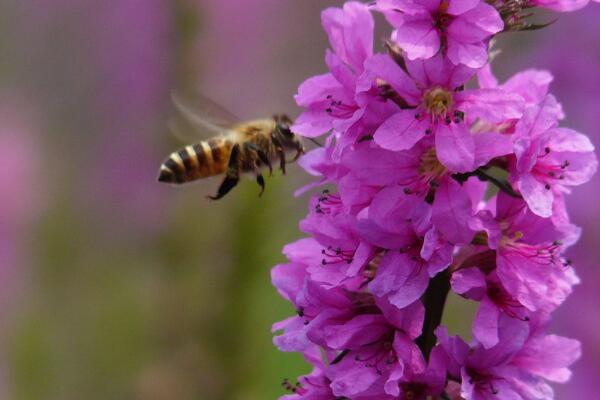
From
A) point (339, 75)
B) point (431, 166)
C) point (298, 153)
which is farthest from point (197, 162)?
point (431, 166)

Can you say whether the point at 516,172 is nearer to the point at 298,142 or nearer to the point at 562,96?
the point at 298,142

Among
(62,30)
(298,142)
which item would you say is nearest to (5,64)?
(62,30)

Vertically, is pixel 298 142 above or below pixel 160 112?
above

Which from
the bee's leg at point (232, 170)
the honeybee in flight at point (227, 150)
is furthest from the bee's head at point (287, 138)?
the bee's leg at point (232, 170)

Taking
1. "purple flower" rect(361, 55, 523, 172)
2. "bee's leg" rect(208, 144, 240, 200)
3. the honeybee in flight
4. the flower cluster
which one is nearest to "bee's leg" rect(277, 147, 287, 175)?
the honeybee in flight

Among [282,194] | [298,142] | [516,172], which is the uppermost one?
[516,172]
